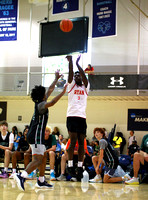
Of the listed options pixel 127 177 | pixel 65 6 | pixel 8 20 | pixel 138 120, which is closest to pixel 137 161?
pixel 127 177

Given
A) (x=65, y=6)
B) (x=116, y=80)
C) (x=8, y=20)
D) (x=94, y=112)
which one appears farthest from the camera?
(x=94, y=112)

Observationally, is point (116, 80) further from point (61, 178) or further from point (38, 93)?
point (38, 93)

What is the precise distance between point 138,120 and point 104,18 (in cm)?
612

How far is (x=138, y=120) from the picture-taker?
56.7 ft

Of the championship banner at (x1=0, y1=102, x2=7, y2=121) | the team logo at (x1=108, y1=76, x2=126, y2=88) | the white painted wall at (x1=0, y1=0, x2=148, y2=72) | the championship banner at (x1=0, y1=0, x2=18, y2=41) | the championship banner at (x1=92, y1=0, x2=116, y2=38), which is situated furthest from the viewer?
the championship banner at (x1=0, y1=102, x2=7, y2=121)

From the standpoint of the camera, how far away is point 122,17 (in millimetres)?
18016

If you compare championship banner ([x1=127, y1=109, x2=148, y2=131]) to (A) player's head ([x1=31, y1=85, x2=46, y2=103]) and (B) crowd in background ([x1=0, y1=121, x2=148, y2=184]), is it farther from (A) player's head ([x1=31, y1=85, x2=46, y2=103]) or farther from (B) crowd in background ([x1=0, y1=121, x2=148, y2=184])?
(A) player's head ([x1=31, y1=85, x2=46, y2=103])

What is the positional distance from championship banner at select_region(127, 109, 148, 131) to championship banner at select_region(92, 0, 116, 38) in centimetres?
527

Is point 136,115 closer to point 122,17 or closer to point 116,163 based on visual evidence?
point 122,17

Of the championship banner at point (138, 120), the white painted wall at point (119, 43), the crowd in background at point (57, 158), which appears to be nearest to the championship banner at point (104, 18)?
the white painted wall at point (119, 43)

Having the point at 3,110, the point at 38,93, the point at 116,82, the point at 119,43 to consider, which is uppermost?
the point at 119,43

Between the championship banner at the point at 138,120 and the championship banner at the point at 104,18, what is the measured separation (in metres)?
5.27

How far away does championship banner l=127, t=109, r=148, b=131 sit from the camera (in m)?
17.2

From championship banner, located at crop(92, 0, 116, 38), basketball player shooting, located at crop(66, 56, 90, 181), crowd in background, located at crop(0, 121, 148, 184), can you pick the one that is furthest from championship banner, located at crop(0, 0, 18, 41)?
basketball player shooting, located at crop(66, 56, 90, 181)
